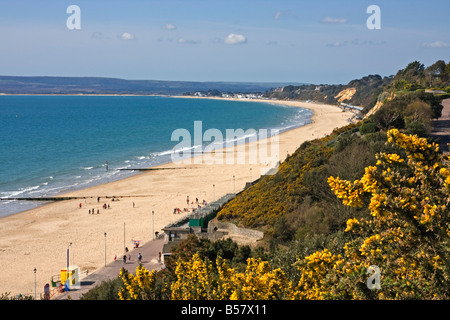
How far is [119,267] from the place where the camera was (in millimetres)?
23656

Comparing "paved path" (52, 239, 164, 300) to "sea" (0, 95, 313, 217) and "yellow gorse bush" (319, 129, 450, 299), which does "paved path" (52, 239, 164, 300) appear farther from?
"yellow gorse bush" (319, 129, 450, 299)

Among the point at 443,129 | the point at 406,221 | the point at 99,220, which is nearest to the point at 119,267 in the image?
the point at 99,220

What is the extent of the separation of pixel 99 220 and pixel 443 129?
987 inches

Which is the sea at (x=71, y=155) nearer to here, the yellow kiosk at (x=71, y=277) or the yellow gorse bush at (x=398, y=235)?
the yellow kiosk at (x=71, y=277)

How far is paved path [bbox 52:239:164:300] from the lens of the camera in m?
20.6

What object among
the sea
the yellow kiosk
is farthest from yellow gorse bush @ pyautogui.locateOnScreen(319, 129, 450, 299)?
the sea

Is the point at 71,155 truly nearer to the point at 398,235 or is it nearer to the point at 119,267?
the point at 119,267

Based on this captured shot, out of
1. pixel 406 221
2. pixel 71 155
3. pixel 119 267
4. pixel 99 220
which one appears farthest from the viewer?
pixel 71 155

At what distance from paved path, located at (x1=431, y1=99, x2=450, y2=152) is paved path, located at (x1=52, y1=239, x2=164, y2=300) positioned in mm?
16400

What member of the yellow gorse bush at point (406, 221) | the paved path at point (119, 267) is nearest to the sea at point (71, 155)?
the paved path at point (119, 267)

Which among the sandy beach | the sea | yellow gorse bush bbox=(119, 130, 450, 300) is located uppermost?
yellow gorse bush bbox=(119, 130, 450, 300)

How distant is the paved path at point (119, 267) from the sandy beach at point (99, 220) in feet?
4.28

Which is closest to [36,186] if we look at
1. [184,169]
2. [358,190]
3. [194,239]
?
[184,169]
